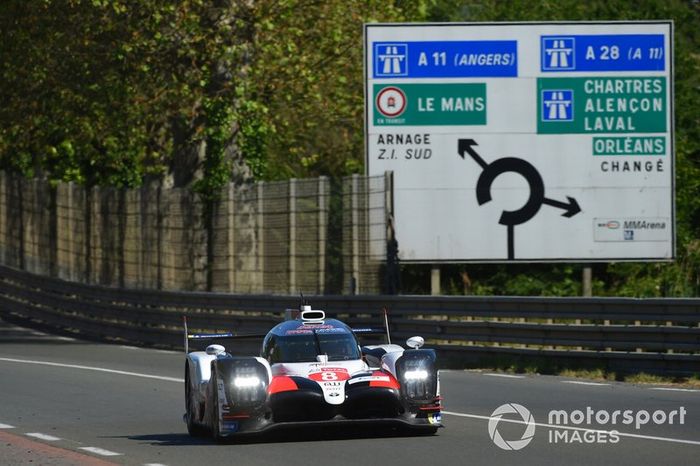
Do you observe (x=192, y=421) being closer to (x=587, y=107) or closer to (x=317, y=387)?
(x=317, y=387)

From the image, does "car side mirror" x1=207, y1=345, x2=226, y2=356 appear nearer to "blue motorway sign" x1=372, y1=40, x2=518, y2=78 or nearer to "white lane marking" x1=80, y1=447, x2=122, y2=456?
"white lane marking" x1=80, y1=447, x2=122, y2=456

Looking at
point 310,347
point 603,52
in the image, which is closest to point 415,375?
point 310,347

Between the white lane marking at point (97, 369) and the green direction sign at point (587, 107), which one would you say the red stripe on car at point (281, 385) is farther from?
the green direction sign at point (587, 107)

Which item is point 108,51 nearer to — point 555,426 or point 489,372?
point 489,372

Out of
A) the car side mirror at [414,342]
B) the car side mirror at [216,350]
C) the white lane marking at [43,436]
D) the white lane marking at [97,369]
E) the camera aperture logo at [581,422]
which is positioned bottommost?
the white lane marking at [97,369]

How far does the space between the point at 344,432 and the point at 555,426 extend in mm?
1866

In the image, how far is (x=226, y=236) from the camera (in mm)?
28484

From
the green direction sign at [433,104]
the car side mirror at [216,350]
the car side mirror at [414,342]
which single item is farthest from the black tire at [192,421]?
the green direction sign at [433,104]

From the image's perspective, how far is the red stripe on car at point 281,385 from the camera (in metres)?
12.3

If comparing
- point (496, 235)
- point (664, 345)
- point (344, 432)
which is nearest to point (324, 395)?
point (344, 432)

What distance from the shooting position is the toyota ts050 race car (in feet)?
40.0

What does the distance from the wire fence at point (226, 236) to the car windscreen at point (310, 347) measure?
1184 cm

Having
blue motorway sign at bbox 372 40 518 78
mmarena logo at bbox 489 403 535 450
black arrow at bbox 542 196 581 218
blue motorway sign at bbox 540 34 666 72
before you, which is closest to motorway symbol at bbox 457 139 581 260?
black arrow at bbox 542 196 581 218

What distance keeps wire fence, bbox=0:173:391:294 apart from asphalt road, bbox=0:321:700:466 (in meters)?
4.96
